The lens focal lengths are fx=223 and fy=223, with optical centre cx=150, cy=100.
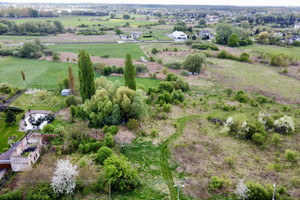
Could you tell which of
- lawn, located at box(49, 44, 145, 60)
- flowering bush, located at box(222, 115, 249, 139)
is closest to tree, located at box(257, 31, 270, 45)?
lawn, located at box(49, 44, 145, 60)

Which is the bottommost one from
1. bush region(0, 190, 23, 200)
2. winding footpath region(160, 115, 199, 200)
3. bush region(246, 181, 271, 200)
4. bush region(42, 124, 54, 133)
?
winding footpath region(160, 115, 199, 200)

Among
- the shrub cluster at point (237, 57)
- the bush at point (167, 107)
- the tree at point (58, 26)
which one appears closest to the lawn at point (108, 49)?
the shrub cluster at point (237, 57)

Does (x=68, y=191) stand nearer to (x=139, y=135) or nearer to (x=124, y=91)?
(x=139, y=135)

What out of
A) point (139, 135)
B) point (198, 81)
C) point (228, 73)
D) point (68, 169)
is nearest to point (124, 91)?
point (139, 135)

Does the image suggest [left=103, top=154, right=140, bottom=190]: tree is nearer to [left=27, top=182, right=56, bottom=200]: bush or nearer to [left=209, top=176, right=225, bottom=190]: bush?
[left=27, top=182, right=56, bottom=200]: bush

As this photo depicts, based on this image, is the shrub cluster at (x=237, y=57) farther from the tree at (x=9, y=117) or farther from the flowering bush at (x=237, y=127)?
A: the tree at (x=9, y=117)

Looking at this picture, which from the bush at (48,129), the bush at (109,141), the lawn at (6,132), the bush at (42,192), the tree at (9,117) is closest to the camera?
the bush at (42,192)

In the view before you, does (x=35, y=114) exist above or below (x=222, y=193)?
above
